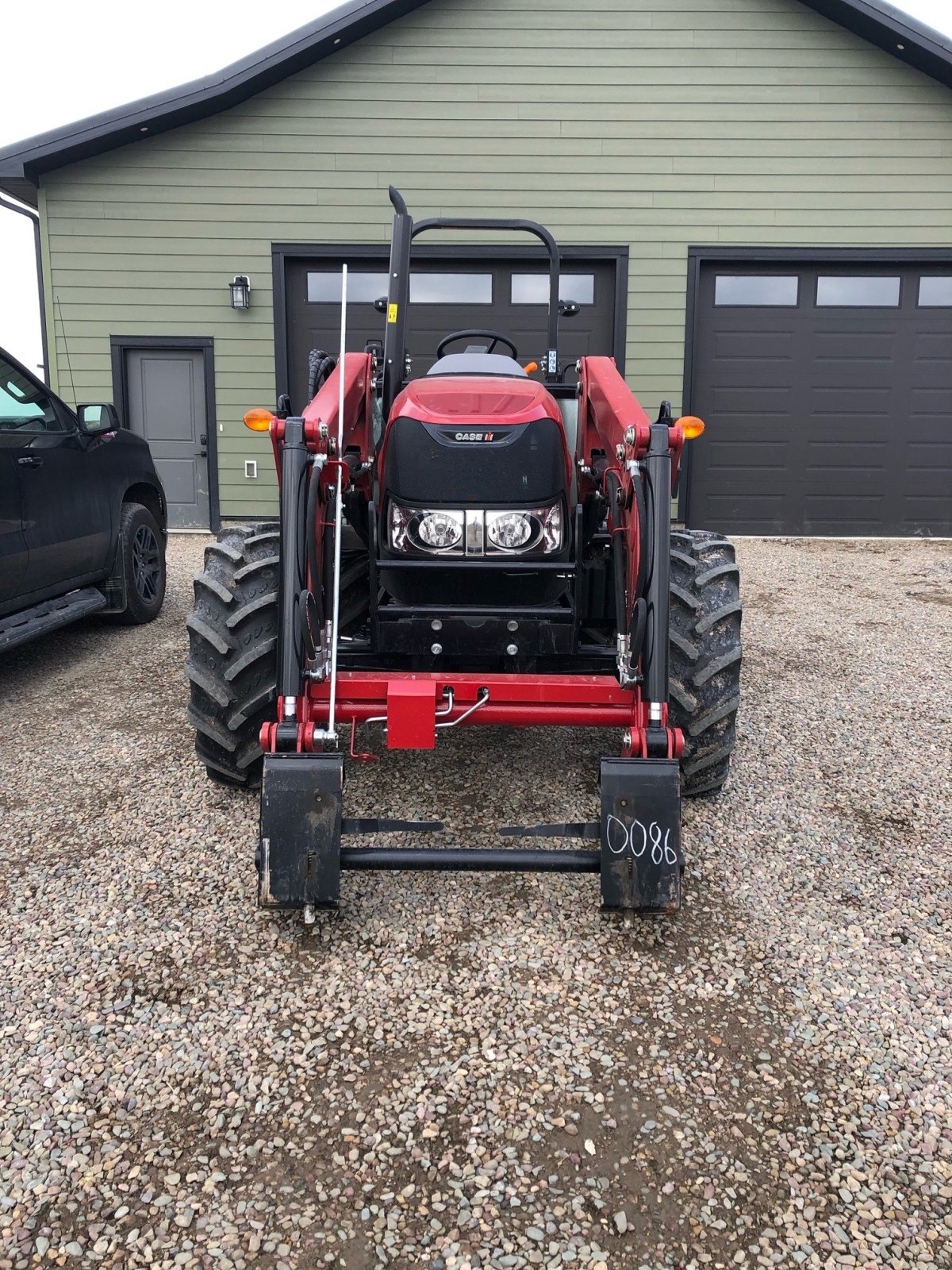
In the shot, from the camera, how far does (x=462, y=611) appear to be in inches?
118

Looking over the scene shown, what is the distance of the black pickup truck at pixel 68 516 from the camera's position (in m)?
4.31

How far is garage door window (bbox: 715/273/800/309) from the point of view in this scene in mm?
8883

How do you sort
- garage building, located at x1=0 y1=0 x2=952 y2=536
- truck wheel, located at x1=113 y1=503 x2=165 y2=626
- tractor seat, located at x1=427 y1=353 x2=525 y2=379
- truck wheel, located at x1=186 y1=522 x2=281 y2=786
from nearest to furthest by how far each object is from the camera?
1. truck wheel, located at x1=186 y1=522 x2=281 y2=786
2. tractor seat, located at x1=427 y1=353 x2=525 y2=379
3. truck wheel, located at x1=113 y1=503 x2=165 y2=626
4. garage building, located at x1=0 y1=0 x2=952 y2=536

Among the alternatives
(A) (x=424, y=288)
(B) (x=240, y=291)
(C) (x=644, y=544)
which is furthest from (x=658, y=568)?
(B) (x=240, y=291)

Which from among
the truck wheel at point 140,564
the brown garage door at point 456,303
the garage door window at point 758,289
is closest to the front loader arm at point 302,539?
the truck wheel at point 140,564

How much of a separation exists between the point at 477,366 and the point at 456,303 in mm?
5925

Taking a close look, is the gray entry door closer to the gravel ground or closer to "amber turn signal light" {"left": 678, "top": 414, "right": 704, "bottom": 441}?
the gravel ground

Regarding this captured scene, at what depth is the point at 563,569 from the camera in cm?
301

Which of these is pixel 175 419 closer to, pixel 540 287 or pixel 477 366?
pixel 540 287

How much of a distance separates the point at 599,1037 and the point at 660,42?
9.18m

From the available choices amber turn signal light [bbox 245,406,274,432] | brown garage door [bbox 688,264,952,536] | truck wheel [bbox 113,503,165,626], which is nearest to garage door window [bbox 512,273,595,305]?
brown garage door [bbox 688,264,952,536]

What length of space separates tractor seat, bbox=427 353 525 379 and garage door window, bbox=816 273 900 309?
21.9 feet

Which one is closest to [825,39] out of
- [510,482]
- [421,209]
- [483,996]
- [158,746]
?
[421,209]

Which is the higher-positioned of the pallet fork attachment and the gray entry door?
the gray entry door
